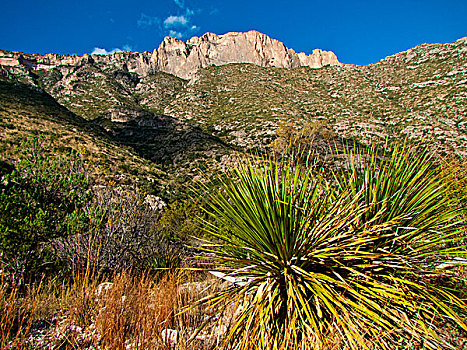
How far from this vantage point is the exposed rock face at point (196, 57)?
7381cm

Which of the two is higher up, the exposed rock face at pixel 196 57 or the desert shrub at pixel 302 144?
the exposed rock face at pixel 196 57

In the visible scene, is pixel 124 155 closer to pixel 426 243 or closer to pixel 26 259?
pixel 26 259

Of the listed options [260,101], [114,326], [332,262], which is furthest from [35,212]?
[260,101]

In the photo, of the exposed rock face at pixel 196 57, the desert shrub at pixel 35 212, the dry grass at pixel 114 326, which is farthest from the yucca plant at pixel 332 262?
the exposed rock face at pixel 196 57

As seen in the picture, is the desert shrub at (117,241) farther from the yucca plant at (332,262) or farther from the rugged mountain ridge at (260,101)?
the rugged mountain ridge at (260,101)

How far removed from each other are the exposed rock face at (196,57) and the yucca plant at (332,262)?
7736 cm

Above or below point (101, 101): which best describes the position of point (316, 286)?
below

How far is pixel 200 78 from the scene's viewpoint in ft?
208

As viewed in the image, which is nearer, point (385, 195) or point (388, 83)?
point (385, 195)

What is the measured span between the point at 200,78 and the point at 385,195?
67.1 meters

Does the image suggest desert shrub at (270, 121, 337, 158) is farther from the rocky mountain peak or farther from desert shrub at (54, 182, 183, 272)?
the rocky mountain peak

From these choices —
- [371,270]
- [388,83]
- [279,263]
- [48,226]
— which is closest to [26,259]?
[48,226]

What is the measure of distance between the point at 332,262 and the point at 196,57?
8635 centimetres

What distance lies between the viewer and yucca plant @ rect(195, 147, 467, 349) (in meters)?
1.67
